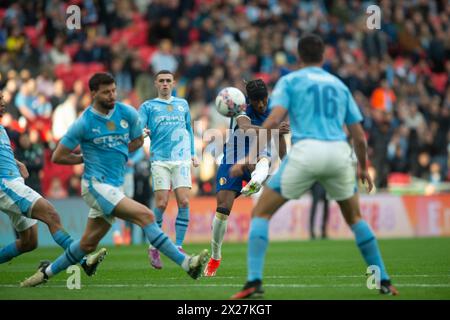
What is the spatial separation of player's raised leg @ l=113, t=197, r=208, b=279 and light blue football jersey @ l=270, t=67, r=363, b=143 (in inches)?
75.4

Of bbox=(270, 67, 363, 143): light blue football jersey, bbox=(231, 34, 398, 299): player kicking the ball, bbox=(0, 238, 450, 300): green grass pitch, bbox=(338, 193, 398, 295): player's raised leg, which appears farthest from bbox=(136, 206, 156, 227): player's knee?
bbox=(338, 193, 398, 295): player's raised leg

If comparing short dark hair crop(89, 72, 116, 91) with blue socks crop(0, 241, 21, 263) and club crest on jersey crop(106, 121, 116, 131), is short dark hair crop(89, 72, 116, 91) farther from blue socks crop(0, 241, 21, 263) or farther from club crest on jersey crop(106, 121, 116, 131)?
blue socks crop(0, 241, 21, 263)

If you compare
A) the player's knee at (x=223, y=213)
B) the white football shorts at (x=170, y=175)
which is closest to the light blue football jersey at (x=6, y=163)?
the white football shorts at (x=170, y=175)

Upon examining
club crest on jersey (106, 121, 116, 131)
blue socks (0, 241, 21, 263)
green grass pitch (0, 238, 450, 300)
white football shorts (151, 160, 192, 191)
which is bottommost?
green grass pitch (0, 238, 450, 300)

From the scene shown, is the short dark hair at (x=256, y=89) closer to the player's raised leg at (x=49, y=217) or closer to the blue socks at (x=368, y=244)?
the player's raised leg at (x=49, y=217)

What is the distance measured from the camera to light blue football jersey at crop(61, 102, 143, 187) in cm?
1049

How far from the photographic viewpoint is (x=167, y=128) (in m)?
14.9

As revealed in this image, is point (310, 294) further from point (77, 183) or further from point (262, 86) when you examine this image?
point (77, 183)

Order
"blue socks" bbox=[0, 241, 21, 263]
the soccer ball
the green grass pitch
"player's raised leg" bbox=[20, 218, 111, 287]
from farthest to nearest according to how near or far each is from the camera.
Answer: the soccer ball < "blue socks" bbox=[0, 241, 21, 263] < "player's raised leg" bbox=[20, 218, 111, 287] < the green grass pitch

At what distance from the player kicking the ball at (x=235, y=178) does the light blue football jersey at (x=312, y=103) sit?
3.48 m

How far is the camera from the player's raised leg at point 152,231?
1046 cm
